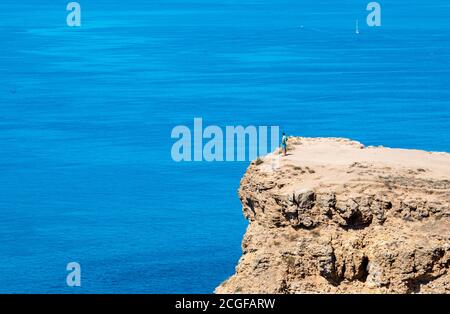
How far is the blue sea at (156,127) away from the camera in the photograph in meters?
86.1

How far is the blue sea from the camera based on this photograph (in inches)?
3391

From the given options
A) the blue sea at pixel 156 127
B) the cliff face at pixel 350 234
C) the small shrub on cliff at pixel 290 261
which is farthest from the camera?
the blue sea at pixel 156 127

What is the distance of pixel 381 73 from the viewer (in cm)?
16138

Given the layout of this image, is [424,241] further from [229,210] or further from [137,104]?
[137,104]

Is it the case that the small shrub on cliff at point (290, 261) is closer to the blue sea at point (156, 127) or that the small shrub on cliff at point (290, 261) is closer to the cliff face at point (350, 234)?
the cliff face at point (350, 234)

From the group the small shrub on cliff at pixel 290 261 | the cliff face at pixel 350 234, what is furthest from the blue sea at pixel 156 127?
the small shrub on cliff at pixel 290 261

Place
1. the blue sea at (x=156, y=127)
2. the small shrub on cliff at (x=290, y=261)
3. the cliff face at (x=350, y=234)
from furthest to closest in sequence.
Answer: the blue sea at (x=156, y=127) < the small shrub on cliff at (x=290, y=261) < the cliff face at (x=350, y=234)

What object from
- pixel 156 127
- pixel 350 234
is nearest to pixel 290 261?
pixel 350 234

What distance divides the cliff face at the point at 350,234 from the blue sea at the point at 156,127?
40.9 meters

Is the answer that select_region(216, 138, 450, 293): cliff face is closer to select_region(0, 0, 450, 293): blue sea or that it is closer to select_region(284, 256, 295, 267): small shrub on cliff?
select_region(284, 256, 295, 267): small shrub on cliff

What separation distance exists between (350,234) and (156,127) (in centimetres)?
10033

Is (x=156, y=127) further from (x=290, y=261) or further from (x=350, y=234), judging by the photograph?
(x=350, y=234)

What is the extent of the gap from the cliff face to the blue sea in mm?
40923
